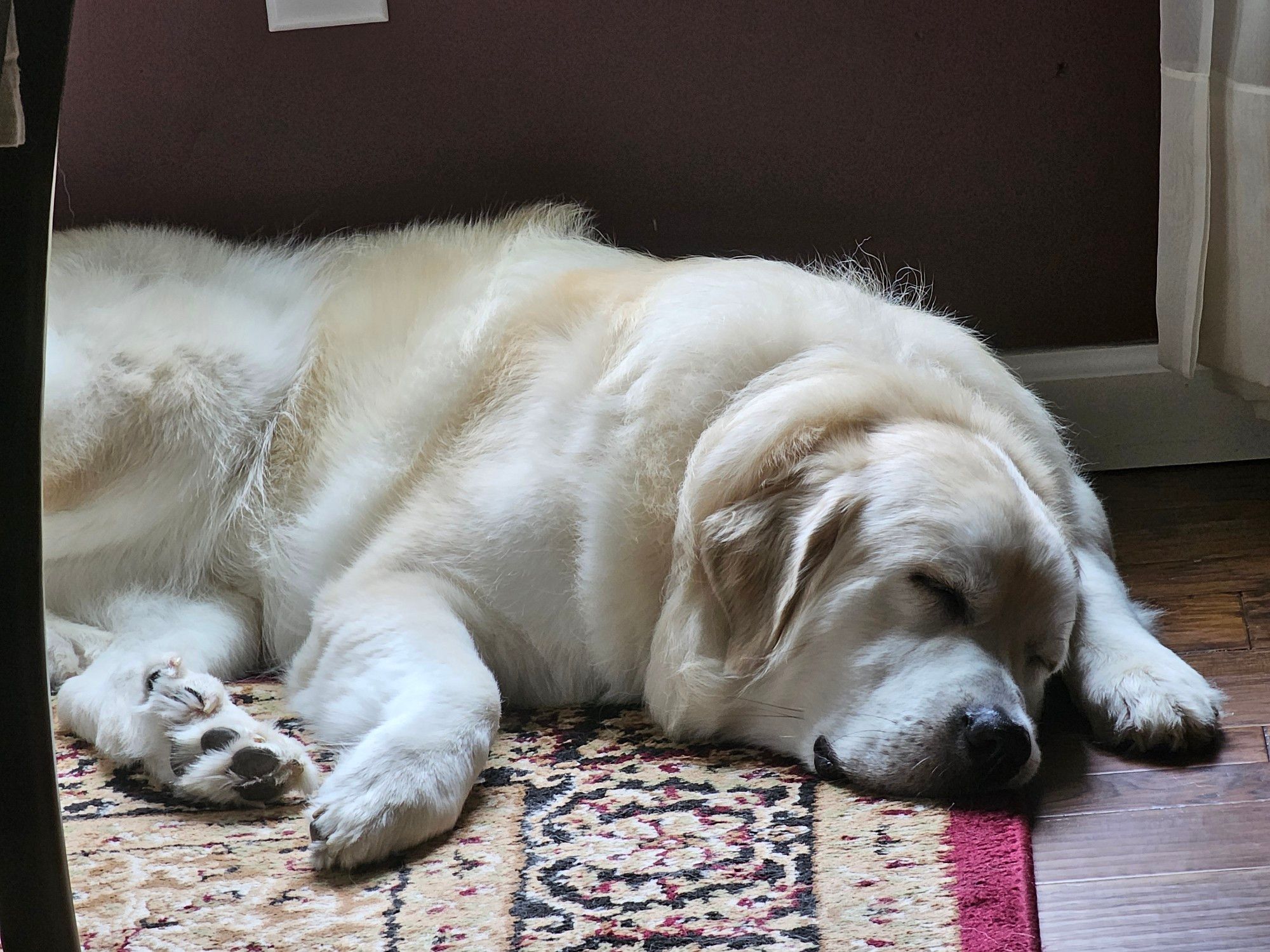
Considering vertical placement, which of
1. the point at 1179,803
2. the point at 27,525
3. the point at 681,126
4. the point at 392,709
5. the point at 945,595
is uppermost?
the point at 681,126

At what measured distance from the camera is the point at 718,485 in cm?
160

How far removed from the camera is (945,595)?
150cm

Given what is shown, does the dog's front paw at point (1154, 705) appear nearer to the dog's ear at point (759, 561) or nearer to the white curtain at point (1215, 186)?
the dog's ear at point (759, 561)

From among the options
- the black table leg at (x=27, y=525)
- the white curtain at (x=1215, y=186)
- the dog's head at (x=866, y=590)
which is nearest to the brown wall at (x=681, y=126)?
the white curtain at (x=1215, y=186)

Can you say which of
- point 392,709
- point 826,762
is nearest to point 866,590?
point 826,762

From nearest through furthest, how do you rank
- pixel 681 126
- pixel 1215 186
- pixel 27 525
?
1. pixel 27 525
2. pixel 1215 186
3. pixel 681 126

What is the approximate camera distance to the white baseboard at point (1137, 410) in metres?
2.50

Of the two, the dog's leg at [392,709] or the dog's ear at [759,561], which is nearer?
the dog's leg at [392,709]

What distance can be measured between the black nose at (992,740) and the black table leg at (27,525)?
0.94 meters

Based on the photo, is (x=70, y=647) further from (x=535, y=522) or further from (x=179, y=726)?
(x=535, y=522)

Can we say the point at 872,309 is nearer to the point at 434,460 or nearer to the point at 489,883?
the point at 434,460

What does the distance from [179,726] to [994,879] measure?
3.17ft

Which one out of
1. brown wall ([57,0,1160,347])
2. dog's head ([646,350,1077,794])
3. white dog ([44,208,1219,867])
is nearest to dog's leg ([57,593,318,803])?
white dog ([44,208,1219,867])

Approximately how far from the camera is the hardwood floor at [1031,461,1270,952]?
3.92 feet
